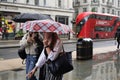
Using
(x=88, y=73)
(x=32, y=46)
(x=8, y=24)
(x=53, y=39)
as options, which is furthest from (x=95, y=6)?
(x=53, y=39)

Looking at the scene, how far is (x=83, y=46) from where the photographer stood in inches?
558

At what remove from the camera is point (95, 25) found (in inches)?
1668

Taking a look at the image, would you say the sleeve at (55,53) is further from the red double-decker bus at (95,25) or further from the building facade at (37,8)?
the red double-decker bus at (95,25)

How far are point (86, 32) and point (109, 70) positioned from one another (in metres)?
30.6

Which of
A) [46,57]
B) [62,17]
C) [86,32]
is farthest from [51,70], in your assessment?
[62,17]

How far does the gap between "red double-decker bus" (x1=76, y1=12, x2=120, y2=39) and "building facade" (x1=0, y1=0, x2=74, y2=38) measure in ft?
19.5

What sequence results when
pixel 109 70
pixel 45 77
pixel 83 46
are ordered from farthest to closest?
1. pixel 83 46
2. pixel 109 70
3. pixel 45 77

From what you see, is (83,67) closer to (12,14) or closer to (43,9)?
(12,14)

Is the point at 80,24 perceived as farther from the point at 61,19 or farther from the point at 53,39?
the point at 53,39

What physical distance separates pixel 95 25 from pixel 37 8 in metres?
9.03

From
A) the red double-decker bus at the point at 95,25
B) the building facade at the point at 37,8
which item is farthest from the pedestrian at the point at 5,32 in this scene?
the red double-decker bus at the point at 95,25

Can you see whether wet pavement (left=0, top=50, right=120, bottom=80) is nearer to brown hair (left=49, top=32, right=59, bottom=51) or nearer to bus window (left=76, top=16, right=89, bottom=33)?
brown hair (left=49, top=32, right=59, bottom=51)

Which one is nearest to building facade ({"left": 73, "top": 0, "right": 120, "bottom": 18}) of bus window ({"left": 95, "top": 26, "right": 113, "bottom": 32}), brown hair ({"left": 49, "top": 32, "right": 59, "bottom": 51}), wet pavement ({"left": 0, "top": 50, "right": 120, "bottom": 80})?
bus window ({"left": 95, "top": 26, "right": 113, "bottom": 32})

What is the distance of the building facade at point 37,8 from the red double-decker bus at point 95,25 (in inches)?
234
